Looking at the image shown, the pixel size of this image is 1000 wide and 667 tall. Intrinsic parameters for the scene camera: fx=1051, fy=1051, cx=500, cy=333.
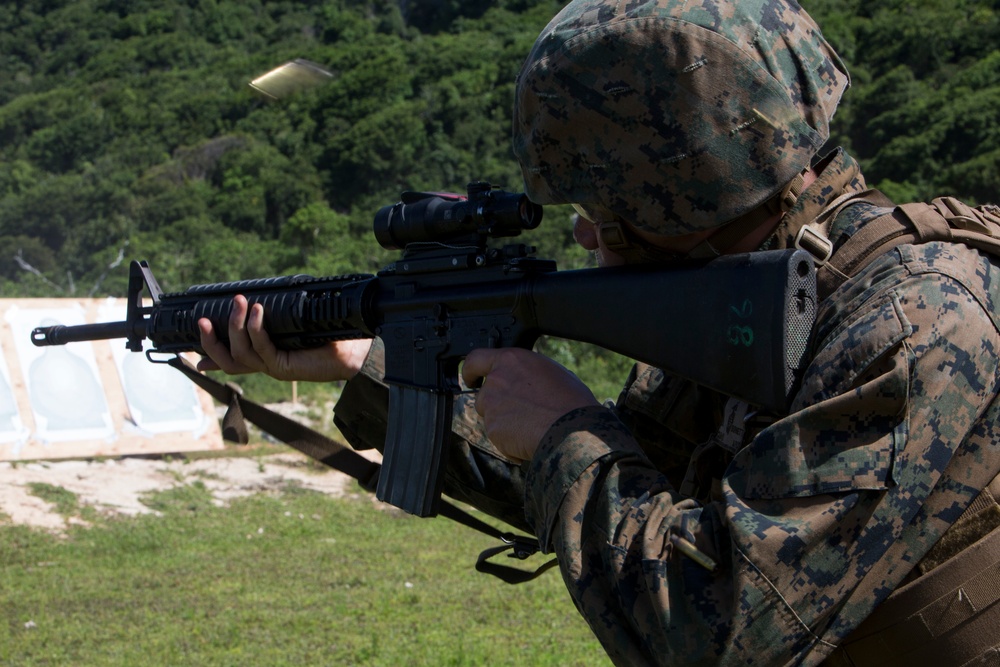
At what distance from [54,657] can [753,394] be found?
17.0 feet

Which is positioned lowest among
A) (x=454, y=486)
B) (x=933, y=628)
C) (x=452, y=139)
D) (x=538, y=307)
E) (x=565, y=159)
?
(x=452, y=139)

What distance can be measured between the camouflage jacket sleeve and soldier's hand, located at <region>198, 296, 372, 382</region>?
4.71ft

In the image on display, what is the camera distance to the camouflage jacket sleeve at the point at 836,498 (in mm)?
1466

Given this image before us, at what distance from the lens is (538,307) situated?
2.20 metres

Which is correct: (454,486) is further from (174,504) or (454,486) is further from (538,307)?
(174,504)

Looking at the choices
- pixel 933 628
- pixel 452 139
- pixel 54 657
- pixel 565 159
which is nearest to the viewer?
pixel 933 628

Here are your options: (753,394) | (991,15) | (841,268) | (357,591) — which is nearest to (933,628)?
(753,394)

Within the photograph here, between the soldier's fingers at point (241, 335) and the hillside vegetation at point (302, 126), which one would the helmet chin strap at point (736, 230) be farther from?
the hillside vegetation at point (302, 126)

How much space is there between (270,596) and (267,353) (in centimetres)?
438

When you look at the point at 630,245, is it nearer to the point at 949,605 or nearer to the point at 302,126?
the point at 949,605

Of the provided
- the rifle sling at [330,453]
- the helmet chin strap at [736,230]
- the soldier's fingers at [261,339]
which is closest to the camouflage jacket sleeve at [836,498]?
the helmet chin strap at [736,230]

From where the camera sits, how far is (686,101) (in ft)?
5.64

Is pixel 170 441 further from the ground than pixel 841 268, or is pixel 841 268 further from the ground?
pixel 841 268

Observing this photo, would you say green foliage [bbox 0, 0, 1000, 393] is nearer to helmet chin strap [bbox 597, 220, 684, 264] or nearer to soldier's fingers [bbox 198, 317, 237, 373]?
soldier's fingers [bbox 198, 317, 237, 373]
